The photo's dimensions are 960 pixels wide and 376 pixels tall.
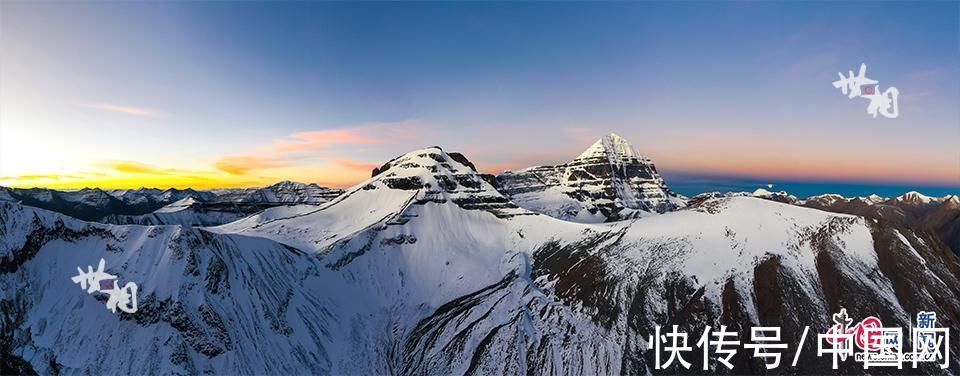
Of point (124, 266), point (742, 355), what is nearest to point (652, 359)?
point (742, 355)

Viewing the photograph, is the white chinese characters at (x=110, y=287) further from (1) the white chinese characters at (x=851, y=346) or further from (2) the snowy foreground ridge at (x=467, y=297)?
(1) the white chinese characters at (x=851, y=346)

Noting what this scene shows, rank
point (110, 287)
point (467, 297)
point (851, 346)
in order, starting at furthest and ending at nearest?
point (467, 297), point (110, 287), point (851, 346)

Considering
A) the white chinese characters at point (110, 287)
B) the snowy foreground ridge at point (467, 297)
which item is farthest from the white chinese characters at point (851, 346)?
the white chinese characters at point (110, 287)

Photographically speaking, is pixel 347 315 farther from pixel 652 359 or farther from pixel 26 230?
pixel 652 359

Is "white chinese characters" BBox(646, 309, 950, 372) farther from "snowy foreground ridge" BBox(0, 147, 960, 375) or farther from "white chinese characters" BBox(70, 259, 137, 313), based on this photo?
"white chinese characters" BBox(70, 259, 137, 313)

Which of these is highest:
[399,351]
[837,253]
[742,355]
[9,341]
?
[837,253]

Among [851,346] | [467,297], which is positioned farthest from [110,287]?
[851,346]

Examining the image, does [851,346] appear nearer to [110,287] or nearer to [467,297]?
[467,297]
